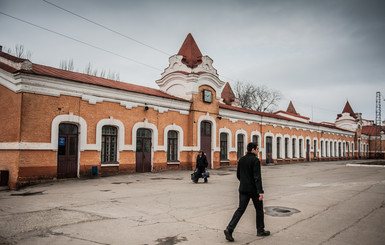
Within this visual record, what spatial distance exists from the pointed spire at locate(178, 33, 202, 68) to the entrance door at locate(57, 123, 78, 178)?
10.7m

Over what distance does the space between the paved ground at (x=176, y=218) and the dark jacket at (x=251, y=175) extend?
3.00ft

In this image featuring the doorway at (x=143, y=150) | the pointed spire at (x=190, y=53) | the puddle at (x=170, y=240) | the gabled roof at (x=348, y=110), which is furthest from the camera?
the gabled roof at (x=348, y=110)

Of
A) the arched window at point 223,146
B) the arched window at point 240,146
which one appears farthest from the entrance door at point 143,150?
the arched window at point 240,146

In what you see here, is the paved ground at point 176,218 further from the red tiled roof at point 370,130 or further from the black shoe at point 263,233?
the red tiled roof at point 370,130

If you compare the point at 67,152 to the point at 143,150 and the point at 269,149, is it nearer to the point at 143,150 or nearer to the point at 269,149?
the point at 143,150

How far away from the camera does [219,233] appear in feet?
19.5

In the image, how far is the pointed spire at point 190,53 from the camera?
23141 mm

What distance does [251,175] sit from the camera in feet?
19.0

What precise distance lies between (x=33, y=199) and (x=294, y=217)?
8.11 m

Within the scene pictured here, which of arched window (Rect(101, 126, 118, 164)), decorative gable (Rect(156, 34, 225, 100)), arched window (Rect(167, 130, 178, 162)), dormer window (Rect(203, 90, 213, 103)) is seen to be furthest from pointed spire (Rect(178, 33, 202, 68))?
arched window (Rect(101, 126, 118, 164))

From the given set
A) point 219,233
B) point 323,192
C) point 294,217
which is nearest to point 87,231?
point 219,233

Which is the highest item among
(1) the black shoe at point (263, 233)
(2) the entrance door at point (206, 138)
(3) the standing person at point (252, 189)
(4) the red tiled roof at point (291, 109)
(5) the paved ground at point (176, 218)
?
(4) the red tiled roof at point (291, 109)

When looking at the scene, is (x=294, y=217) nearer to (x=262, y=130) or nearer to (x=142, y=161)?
(x=142, y=161)

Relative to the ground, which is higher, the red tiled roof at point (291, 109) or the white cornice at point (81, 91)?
the red tiled roof at point (291, 109)
